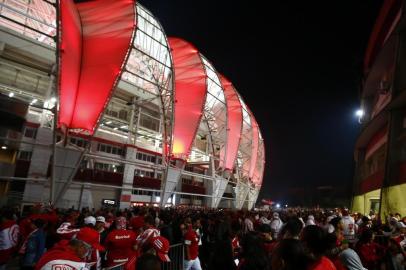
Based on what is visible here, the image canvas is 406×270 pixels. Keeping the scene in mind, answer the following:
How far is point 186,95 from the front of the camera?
32.9 m

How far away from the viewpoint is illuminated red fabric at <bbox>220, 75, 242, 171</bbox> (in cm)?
3969

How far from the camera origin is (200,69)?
109ft

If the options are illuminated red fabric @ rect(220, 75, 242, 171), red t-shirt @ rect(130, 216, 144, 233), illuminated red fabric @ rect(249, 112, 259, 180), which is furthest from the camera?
illuminated red fabric @ rect(249, 112, 259, 180)

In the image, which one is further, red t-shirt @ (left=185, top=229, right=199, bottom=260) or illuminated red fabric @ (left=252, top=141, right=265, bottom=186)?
illuminated red fabric @ (left=252, top=141, right=265, bottom=186)

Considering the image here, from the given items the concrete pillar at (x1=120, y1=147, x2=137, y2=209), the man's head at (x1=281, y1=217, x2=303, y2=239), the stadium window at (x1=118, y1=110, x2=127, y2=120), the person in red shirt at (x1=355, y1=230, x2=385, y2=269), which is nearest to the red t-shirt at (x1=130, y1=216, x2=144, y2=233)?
the man's head at (x1=281, y1=217, x2=303, y2=239)

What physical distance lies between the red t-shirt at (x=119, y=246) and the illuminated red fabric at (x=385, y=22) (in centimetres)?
2149

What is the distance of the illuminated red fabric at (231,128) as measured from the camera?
39.7m

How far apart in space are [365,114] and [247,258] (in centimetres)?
3460

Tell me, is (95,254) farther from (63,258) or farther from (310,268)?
(310,268)

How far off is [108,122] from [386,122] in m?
27.6

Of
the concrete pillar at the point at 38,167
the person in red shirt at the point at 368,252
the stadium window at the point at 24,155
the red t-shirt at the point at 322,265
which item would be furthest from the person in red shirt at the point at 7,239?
the stadium window at the point at 24,155

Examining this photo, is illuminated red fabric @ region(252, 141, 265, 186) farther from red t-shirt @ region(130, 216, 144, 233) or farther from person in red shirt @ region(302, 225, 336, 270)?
person in red shirt @ region(302, 225, 336, 270)

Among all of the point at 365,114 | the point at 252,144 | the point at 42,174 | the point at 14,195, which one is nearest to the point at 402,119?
the point at 365,114

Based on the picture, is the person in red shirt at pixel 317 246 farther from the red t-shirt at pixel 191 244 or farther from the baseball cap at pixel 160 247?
the red t-shirt at pixel 191 244
